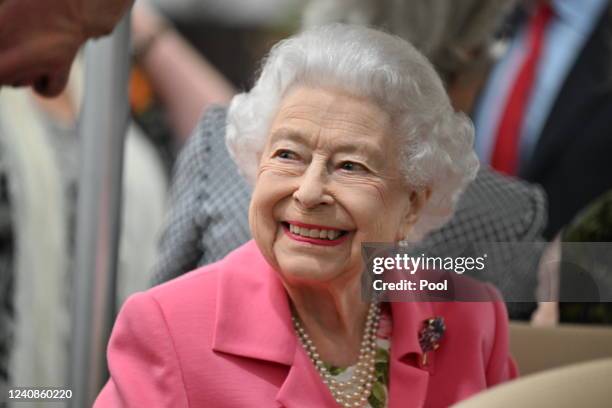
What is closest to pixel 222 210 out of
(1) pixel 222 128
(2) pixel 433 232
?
(1) pixel 222 128

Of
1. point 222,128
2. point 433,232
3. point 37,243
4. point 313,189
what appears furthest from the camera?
point 37,243

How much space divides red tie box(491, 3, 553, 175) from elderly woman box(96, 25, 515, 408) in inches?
47.9

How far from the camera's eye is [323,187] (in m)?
1.26

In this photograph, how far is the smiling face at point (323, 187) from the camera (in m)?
1.26

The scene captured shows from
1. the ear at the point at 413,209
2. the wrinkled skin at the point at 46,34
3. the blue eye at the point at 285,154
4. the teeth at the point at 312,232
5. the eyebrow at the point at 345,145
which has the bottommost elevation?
the teeth at the point at 312,232

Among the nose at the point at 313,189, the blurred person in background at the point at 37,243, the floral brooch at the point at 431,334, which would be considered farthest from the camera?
the blurred person in background at the point at 37,243

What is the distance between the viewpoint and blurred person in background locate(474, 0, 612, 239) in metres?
2.50

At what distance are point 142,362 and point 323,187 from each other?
28 cm

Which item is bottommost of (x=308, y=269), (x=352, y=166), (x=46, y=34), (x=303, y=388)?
(x=303, y=388)

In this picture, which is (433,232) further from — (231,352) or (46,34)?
(46,34)

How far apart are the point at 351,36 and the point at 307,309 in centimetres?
32

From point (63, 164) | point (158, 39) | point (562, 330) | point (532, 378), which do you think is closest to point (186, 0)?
point (158, 39)

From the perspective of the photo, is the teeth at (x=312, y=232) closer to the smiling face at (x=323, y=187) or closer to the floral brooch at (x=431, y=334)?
the smiling face at (x=323, y=187)

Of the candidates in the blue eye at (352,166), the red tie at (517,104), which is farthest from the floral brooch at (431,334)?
→ the red tie at (517,104)
